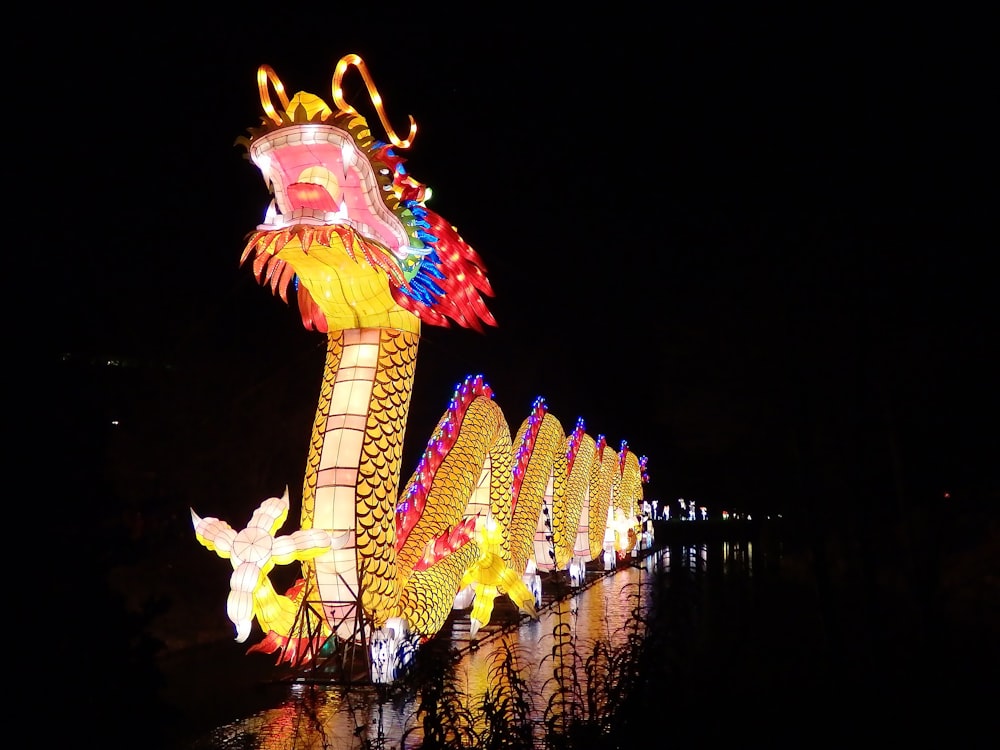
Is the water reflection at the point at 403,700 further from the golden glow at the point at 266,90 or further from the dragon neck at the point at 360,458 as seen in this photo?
the golden glow at the point at 266,90

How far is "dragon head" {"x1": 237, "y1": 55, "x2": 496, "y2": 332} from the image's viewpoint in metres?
7.32

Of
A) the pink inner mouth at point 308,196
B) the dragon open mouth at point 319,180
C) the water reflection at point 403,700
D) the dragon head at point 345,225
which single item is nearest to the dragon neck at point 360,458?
the dragon head at point 345,225

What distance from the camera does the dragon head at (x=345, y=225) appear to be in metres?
7.32

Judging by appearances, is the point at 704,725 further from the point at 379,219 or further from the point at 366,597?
the point at 379,219

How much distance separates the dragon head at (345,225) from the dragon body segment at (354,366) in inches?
0.5

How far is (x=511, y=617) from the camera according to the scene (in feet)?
42.0

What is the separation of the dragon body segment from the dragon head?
0.01 meters

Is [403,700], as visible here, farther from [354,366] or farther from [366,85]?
[366,85]

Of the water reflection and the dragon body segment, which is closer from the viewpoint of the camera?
the water reflection

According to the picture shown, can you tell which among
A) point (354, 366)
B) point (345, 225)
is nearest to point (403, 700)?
point (354, 366)

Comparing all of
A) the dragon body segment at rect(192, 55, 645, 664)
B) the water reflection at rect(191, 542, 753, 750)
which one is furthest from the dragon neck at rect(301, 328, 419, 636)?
the water reflection at rect(191, 542, 753, 750)

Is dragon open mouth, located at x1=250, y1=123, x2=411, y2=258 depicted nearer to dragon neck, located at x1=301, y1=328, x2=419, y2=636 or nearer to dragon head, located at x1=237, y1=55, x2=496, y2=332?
dragon head, located at x1=237, y1=55, x2=496, y2=332

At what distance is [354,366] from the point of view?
8.27 meters

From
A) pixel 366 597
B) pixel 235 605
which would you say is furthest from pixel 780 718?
pixel 235 605
